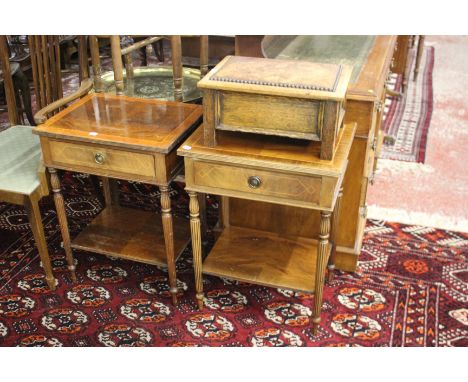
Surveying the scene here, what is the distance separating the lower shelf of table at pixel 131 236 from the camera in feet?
8.13

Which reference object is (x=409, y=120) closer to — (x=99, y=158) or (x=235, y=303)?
(x=235, y=303)

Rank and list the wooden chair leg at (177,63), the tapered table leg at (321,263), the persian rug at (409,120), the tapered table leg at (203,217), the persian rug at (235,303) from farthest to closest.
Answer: the persian rug at (409,120) < the tapered table leg at (203,217) < the wooden chair leg at (177,63) < the persian rug at (235,303) < the tapered table leg at (321,263)

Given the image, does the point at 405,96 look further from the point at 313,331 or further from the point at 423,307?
the point at 313,331

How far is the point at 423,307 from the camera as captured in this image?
241 centimetres

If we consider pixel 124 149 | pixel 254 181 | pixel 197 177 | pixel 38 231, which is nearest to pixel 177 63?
pixel 124 149

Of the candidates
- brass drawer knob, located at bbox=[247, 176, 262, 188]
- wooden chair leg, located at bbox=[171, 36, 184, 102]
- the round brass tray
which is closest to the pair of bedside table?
brass drawer knob, located at bbox=[247, 176, 262, 188]

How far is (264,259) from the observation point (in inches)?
95.4

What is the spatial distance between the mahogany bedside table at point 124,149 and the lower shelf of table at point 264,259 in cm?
20

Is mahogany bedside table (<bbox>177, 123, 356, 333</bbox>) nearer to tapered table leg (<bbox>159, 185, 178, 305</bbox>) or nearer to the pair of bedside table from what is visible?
the pair of bedside table

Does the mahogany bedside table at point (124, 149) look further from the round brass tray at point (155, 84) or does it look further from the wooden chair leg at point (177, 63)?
the round brass tray at point (155, 84)

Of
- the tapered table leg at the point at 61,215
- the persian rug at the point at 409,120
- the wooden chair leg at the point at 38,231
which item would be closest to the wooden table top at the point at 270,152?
the tapered table leg at the point at 61,215

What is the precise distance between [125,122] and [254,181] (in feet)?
2.17

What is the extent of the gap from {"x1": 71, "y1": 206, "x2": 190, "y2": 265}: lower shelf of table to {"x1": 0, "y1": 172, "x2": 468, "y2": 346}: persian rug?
189mm

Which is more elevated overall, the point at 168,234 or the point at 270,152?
the point at 270,152
